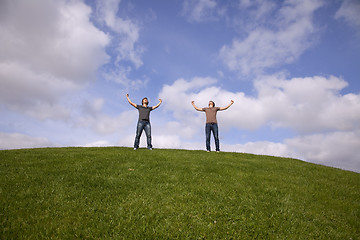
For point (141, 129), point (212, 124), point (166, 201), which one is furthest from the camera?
point (212, 124)

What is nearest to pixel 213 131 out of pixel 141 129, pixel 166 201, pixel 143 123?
pixel 143 123

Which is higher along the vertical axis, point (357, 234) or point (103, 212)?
point (103, 212)

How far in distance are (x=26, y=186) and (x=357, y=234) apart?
12.1 metres

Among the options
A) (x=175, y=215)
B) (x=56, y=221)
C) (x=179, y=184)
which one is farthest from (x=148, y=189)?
(x=56, y=221)

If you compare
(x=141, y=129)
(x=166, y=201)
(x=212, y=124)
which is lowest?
(x=166, y=201)

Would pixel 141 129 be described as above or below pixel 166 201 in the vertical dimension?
above

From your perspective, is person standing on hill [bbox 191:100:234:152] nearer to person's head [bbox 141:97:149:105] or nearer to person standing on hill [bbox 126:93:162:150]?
person standing on hill [bbox 126:93:162:150]

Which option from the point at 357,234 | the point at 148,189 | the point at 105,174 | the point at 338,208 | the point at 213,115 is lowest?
the point at 357,234

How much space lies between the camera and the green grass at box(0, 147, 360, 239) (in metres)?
6.68

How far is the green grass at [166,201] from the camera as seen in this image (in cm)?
668

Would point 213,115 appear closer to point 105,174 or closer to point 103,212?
point 105,174

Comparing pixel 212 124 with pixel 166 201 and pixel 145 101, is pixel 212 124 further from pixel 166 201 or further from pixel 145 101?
pixel 166 201

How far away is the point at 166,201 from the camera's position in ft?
27.1

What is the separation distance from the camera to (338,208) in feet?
30.1
